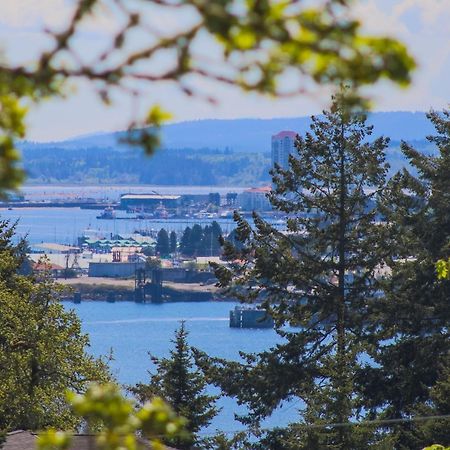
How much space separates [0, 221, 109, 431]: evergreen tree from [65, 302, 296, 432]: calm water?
1754cm

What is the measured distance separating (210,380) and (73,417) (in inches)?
157

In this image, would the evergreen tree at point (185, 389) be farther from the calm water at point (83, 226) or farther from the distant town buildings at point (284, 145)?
the calm water at point (83, 226)

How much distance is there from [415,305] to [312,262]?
88.7 inches

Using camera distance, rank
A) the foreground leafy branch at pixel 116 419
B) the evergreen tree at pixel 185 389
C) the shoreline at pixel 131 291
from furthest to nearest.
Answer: the shoreline at pixel 131 291, the evergreen tree at pixel 185 389, the foreground leafy branch at pixel 116 419

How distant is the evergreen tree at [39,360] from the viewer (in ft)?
56.8

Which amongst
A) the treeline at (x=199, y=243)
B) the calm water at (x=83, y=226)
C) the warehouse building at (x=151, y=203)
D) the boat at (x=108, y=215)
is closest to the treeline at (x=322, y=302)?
the treeline at (x=199, y=243)

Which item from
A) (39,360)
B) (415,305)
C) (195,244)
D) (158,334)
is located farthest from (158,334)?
(39,360)

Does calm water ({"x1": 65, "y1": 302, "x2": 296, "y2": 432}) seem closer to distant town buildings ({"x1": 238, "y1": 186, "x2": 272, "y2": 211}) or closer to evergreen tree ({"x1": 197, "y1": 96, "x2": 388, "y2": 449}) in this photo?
evergreen tree ({"x1": 197, "y1": 96, "x2": 388, "y2": 449})

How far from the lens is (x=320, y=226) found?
24016 millimetres

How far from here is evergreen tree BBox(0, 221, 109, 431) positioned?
17312mm

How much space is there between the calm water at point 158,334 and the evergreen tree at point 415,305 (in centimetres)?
1488

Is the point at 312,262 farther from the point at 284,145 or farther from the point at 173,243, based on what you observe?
the point at 284,145

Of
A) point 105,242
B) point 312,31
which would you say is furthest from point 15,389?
point 105,242

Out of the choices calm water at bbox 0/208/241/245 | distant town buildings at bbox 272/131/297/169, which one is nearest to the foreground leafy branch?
distant town buildings at bbox 272/131/297/169
